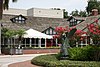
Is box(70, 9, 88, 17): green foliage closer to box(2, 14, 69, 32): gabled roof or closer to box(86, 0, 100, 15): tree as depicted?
box(86, 0, 100, 15): tree

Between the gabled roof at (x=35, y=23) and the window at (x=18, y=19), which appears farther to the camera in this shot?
the window at (x=18, y=19)

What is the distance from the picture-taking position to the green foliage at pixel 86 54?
22.4 metres

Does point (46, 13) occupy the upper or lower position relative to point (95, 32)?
upper

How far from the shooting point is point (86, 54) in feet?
75.2

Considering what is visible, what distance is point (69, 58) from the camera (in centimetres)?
2348

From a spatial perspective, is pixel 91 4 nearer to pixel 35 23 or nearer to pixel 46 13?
pixel 46 13

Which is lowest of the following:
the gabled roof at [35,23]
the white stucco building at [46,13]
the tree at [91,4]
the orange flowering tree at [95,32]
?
the orange flowering tree at [95,32]

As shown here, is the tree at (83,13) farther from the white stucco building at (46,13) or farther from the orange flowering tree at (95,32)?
the orange flowering tree at (95,32)

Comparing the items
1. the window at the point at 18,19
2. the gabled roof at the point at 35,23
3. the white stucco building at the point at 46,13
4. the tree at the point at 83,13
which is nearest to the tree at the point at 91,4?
the tree at the point at 83,13

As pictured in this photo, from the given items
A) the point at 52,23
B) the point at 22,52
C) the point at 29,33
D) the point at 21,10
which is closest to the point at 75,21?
the point at 52,23

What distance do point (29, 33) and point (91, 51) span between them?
24476 millimetres

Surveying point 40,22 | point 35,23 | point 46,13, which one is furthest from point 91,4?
point 35,23

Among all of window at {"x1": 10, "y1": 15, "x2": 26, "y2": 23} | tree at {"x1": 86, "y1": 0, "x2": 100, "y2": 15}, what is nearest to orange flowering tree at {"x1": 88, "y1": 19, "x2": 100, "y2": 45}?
window at {"x1": 10, "y1": 15, "x2": 26, "y2": 23}

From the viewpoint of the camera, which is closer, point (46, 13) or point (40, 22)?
point (40, 22)
